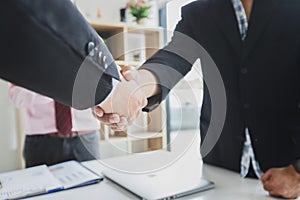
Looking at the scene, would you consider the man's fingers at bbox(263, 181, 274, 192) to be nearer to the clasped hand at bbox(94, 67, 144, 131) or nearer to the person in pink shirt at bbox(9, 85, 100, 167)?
the clasped hand at bbox(94, 67, 144, 131)

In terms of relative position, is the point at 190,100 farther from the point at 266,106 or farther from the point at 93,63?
the point at 93,63

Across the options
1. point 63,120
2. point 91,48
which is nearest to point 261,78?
point 91,48

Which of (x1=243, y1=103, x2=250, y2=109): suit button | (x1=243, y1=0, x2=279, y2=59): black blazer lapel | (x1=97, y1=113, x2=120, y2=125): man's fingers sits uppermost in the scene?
(x1=243, y1=0, x2=279, y2=59): black blazer lapel

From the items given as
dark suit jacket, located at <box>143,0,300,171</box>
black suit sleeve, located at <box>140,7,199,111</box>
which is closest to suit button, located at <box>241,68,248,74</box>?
dark suit jacket, located at <box>143,0,300,171</box>

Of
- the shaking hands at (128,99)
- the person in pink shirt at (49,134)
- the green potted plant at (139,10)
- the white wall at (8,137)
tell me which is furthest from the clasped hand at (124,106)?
the green potted plant at (139,10)

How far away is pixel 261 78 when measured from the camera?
0.69 meters

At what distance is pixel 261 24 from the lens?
26.8 inches

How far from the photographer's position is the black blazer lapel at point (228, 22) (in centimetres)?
72

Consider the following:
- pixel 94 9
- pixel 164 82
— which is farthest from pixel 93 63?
pixel 94 9

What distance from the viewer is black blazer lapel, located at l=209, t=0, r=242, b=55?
0.72 meters

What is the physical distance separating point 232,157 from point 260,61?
260 mm

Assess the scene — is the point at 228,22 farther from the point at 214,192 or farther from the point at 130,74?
the point at 214,192

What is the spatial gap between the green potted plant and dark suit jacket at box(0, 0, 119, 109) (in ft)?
5.77

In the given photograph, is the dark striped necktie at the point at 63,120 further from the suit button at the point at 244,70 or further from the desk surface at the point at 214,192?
the suit button at the point at 244,70
